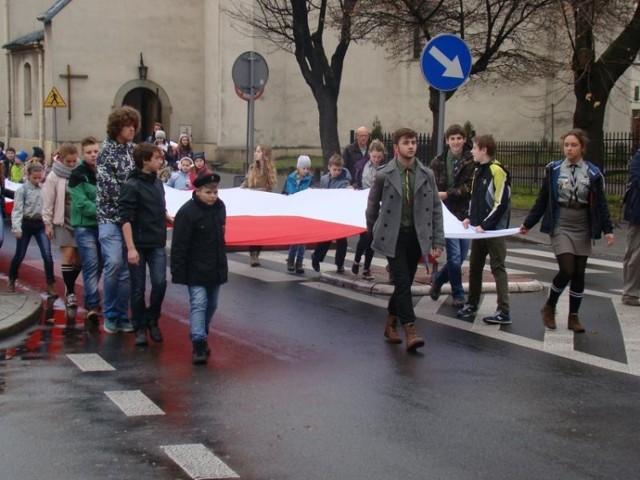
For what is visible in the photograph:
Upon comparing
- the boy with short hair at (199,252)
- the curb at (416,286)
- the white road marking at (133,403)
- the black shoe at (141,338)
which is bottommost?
the white road marking at (133,403)

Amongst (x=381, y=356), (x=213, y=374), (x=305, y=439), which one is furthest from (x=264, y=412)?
(x=381, y=356)

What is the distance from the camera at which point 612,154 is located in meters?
27.2

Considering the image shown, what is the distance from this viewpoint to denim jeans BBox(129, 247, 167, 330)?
9359mm

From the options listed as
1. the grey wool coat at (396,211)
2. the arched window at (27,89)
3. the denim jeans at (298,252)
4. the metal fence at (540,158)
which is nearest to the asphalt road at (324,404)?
the grey wool coat at (396,211)

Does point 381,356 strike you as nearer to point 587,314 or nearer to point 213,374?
point 213,374

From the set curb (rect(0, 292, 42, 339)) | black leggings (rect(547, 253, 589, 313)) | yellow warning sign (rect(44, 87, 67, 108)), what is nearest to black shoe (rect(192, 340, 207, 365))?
curb (rect(0, 292, 42, 339))

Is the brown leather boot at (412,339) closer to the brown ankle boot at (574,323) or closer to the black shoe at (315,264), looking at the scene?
the brown ankle boot at (574,323)

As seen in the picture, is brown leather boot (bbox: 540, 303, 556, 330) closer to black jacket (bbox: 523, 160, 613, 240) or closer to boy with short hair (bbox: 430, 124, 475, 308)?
black jacket (bbox: 523, 160, 613, 240)

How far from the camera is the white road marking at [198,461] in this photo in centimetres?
581

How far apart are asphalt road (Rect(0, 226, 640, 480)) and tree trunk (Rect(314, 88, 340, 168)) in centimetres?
1801

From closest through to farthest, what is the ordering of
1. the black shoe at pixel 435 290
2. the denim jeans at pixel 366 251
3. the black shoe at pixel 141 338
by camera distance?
the black shoe at pixel 141 338
the black shoe at pixel 435 290
the denim jeans at pixel 366 251

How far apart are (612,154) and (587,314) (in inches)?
671

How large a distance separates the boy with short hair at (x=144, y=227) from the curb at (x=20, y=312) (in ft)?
3.95

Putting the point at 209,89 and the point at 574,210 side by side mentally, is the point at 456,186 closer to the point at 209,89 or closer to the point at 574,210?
the point at 574,210
